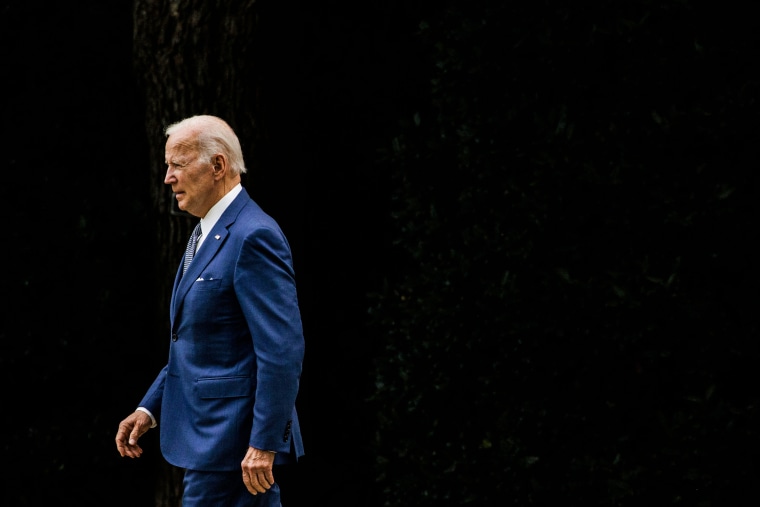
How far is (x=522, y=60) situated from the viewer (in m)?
5.31

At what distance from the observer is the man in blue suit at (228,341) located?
11.6ft

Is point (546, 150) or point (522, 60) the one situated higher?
point (522, 60)

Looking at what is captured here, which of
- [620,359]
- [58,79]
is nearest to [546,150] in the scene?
[620,359]

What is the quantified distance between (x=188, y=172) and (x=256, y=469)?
1.05m

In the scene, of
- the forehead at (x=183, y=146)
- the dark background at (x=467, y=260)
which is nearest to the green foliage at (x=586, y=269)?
the dark background at (x=467, y=260)

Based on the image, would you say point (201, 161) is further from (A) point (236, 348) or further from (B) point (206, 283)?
(A) point (236, 348)

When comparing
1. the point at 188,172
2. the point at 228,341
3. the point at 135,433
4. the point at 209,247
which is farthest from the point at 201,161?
the point at 135,433

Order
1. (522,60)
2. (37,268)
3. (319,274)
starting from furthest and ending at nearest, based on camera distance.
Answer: (319,274) < (37,268) < (522,60)

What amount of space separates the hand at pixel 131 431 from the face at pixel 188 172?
2.83ft

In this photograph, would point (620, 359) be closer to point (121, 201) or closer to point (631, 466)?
point (631, 466)

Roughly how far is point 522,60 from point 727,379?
1.83 m

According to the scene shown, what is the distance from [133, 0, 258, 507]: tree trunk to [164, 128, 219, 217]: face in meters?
1.86

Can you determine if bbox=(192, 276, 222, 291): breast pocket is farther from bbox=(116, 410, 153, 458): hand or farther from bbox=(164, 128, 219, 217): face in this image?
bbox=(116, 410, 153, 458): hand

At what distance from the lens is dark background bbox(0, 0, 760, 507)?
16.2ft
